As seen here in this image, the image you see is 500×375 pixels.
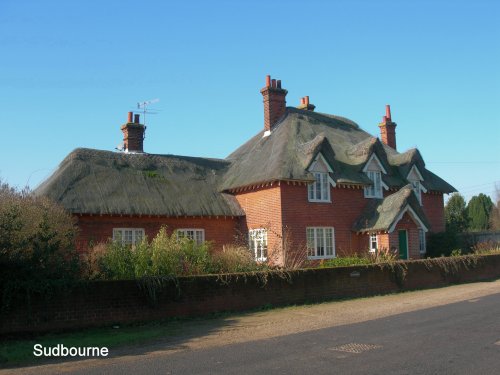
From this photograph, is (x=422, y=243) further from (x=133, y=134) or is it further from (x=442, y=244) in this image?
(x=133, y=134)

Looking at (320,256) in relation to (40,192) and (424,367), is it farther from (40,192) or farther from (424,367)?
(424,367)

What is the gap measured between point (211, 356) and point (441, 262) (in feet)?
53.1

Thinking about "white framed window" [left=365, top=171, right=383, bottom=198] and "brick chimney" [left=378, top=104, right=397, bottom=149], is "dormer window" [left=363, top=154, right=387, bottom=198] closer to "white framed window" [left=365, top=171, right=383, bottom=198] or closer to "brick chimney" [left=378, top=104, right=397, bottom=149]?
"white framed window" [left=365, top=171, right=383, bottom=198]

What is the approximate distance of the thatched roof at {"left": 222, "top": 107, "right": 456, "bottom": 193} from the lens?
26.6 m

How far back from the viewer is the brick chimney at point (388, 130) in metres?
37.0

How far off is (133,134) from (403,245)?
16435 mm

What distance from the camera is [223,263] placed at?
17562mm

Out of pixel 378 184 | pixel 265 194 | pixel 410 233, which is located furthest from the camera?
pixel 378 184

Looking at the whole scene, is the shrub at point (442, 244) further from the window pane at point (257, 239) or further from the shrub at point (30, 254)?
the shrub at point (30, 254)

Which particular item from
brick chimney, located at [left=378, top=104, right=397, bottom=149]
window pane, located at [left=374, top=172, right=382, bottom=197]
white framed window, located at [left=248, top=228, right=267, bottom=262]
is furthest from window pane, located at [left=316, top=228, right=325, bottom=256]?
brick chimney, located at [left=378, top=104, right=397, bottom=149]

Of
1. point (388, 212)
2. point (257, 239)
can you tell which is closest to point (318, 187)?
point (388, 212)

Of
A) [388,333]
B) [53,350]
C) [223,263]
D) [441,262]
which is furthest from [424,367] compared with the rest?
[441,262]

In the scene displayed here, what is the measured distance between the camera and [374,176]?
2950 cm

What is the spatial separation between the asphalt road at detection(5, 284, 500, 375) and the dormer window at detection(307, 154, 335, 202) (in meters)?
14.1
